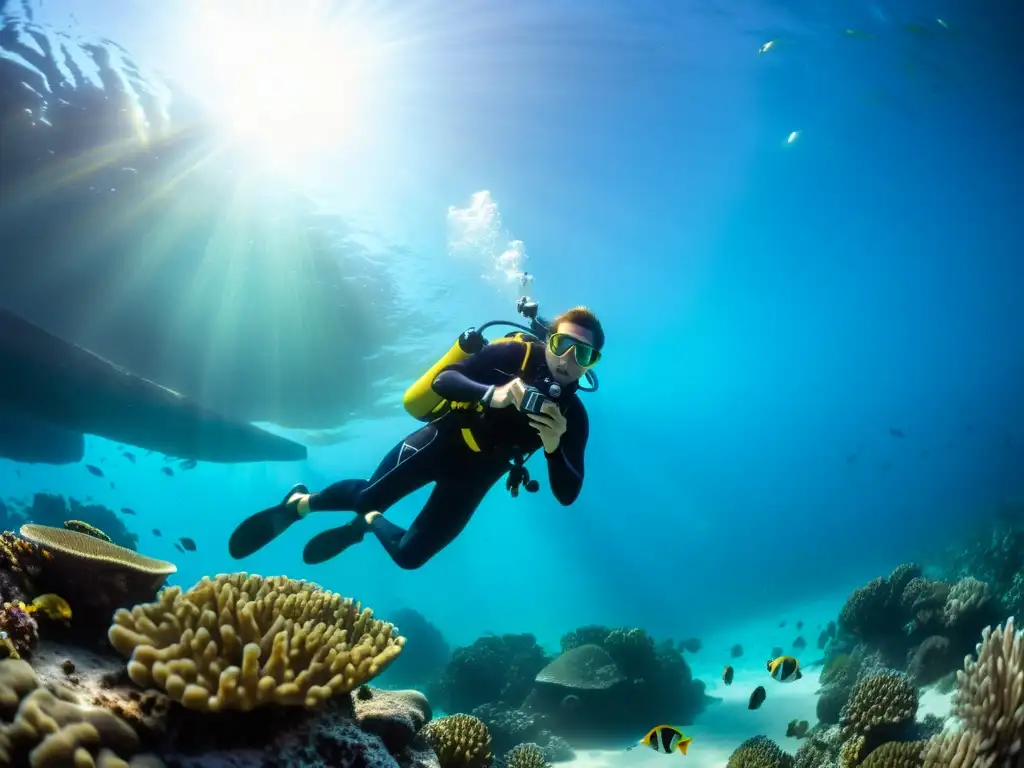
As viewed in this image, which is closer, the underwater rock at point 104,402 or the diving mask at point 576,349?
the diving mask at point 576,349

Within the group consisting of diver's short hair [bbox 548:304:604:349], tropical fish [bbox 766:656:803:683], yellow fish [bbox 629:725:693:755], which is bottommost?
yellow fish [bbox 629:725:693:755]

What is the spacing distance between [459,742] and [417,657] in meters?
19.2

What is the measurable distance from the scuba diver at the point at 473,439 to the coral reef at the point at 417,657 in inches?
556

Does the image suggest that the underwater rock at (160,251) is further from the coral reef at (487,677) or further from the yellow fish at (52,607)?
the yellow fish at (52,607)

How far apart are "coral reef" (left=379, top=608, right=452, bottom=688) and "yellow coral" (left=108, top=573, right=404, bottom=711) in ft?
57.0

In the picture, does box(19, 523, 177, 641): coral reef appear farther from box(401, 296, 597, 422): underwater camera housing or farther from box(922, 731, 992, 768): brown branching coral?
box(922, 731, 992, 768): brown branching coral

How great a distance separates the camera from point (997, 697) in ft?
9.93

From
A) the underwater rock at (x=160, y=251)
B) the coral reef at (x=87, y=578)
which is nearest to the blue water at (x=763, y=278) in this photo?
the underwater rock at (x=160, y=251)

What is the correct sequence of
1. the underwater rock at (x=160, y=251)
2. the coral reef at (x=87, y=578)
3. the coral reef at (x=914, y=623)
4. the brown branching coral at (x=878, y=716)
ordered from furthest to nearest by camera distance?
1. the underwater rock at (x=160, y=251)
2. the coral reef at (x=914, y=623)
3. the brown branching coral at (x=878, y=716)
4. the coral reef at (x=87, y=578)

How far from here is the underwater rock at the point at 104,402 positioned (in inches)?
562

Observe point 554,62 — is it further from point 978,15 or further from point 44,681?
point 44,681

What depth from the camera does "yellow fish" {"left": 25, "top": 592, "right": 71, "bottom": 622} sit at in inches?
115

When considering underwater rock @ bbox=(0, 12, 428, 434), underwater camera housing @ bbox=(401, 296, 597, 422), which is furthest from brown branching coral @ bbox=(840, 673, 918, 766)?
underwater rock @ bbox=(0, 12, 428, 434)

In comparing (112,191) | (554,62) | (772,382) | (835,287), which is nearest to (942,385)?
(772,382)
